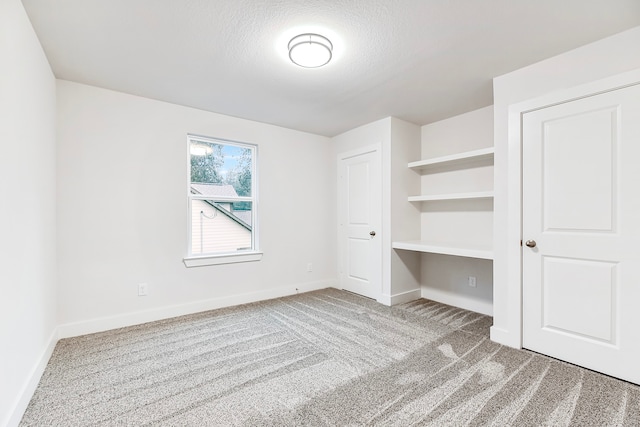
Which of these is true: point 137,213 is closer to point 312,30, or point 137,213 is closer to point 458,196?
point 312,30

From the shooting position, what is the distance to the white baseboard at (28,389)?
152 centimetres

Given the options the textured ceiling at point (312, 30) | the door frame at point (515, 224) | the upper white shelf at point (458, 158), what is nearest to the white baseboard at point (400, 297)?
the door frame at point (515, 224)

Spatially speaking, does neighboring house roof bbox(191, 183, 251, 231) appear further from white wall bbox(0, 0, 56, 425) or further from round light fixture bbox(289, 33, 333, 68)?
round light fixture bbox(289, 33, 333, 68)

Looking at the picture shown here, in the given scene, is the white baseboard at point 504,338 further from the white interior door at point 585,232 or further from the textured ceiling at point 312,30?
the textured ceiling at point 312,30

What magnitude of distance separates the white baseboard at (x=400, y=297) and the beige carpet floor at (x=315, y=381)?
0.64 m

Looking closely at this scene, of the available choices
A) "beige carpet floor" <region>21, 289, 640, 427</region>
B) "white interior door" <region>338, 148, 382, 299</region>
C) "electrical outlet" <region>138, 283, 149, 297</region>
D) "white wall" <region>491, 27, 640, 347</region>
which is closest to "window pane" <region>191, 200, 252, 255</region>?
"electrical outlet" <region>138, 283, 149, 297</region>

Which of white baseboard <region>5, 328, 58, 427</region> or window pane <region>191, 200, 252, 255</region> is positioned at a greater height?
window pane <region>191, 200, 252, 255</region>

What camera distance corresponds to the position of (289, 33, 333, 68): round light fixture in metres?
2.00

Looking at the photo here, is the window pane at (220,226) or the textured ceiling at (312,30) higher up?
the textured ceiling at (312,30)

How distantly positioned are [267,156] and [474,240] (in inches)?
109

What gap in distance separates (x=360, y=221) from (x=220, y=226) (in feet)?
6.08

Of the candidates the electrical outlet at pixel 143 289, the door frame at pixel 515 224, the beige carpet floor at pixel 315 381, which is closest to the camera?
the beige carpet floor at pixel 315 381

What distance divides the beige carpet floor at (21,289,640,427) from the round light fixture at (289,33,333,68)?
2.26 meters

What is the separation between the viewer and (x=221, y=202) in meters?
3.60
